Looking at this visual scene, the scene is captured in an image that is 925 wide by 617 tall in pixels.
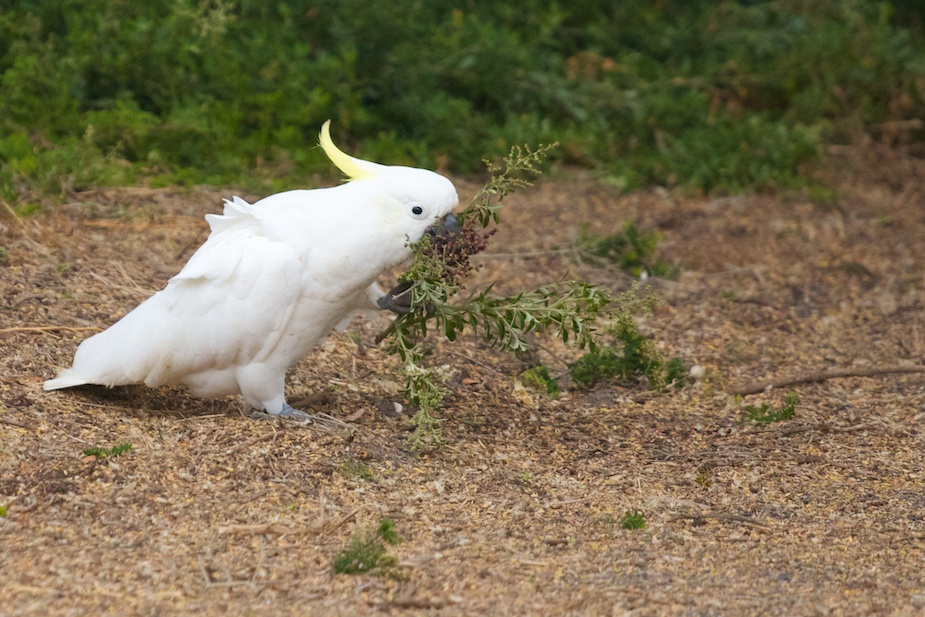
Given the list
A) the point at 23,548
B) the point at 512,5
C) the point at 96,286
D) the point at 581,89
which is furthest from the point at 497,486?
the point at 512,5

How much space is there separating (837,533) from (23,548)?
7.61ft

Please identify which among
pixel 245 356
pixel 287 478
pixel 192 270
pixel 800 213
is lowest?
pixel 800 213

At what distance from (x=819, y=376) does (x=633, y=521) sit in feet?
5.45

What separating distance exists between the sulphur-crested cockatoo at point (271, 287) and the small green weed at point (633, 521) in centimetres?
106

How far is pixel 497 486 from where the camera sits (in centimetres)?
364

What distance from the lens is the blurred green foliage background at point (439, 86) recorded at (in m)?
6.08

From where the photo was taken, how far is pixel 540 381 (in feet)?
15.1

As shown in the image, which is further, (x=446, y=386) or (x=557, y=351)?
(x=557, y=351)

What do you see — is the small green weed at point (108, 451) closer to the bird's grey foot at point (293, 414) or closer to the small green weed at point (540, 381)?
the bird's grey foot at point (293, 414)

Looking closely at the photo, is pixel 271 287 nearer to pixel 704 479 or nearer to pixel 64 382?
pixel 64 382

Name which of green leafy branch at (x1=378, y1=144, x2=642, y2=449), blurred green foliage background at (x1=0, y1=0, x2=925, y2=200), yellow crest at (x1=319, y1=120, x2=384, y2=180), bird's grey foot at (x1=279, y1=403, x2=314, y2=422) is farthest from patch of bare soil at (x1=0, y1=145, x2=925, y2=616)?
yellow crest at (x1=319, y1=120, x2=384, y2=180)

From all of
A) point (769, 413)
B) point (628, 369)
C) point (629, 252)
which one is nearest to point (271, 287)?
point (628, 369)

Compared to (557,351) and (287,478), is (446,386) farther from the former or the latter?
(287,478)

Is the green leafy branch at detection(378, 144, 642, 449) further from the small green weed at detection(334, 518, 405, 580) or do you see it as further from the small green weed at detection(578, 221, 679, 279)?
the small green weed at detection(578, 221, 679, 279)
